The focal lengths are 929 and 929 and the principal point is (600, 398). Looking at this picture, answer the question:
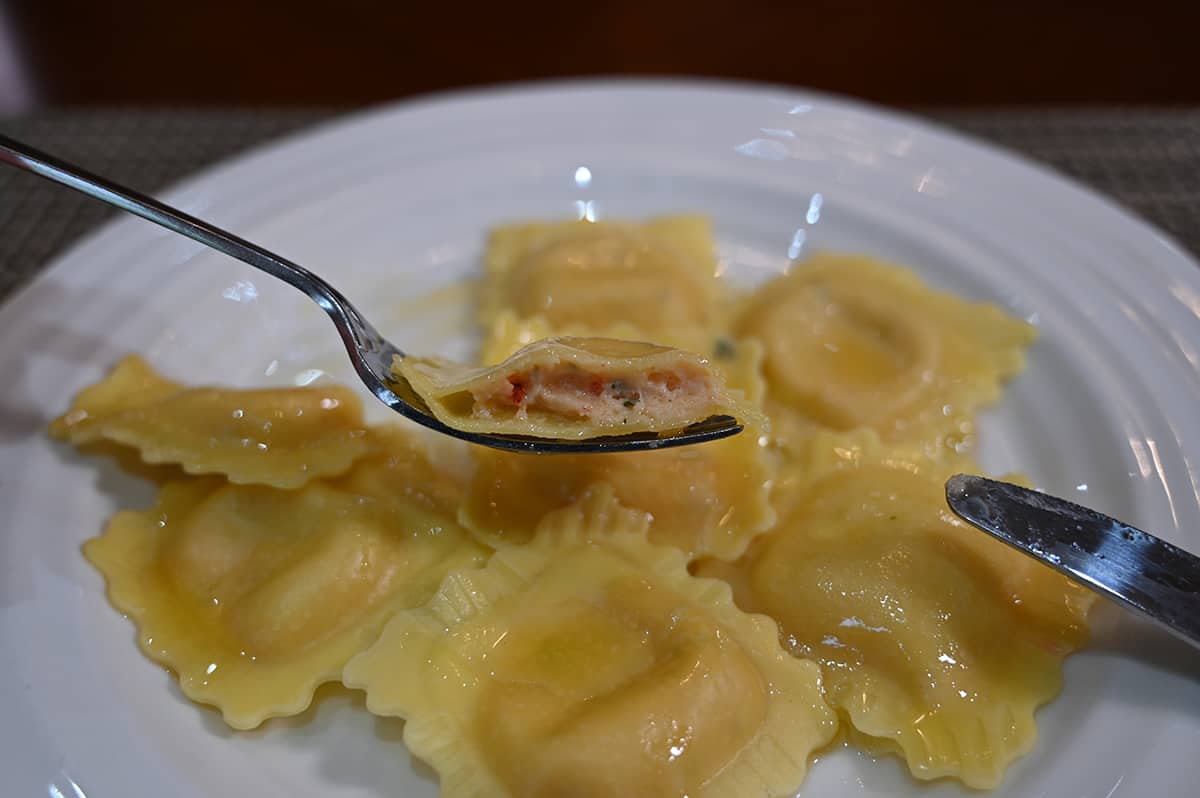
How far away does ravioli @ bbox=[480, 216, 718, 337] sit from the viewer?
294cm

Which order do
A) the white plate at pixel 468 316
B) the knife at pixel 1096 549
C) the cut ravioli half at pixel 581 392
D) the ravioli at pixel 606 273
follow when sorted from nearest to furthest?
the knife at pixel 1096 549 < the white plate at pixel 468 316 < the cut ravioli half at pixel 581 392 < the ravioli at pixel 606 273

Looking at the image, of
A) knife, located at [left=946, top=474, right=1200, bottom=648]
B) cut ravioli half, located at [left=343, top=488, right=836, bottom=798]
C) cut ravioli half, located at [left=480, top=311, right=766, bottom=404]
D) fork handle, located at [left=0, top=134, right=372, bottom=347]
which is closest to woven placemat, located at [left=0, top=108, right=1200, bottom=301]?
fork handle, located at [left=0, top=134, right=372, bottom=347]

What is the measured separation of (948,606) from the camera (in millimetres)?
2154

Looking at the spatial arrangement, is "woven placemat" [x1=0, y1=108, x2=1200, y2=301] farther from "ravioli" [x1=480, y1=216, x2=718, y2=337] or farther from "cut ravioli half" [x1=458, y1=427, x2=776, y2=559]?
"cut ravioli half" [x1=458, y1=427, x2=776, y2=559]

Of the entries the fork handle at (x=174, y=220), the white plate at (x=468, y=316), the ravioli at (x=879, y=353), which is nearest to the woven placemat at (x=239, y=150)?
the white plate at (x=468, y=316)

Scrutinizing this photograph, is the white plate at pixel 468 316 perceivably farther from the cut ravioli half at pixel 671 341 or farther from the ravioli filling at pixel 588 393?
the ravioli filling at pixel 588 393

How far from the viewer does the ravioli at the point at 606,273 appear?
2943 millimetres

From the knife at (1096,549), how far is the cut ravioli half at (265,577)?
1199mm

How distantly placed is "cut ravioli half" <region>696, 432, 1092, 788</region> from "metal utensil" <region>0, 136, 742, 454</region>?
426mm

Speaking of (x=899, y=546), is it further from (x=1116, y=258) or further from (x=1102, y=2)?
(x=1102, y=2)

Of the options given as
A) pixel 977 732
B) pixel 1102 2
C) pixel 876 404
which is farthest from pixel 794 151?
pixel 1102 2

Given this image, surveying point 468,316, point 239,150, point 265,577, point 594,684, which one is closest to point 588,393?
point 594,684

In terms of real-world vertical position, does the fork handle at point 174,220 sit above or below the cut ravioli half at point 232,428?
above

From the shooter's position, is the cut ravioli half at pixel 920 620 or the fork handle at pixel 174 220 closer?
the cut ravioli half at pixel 920 620
